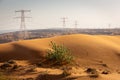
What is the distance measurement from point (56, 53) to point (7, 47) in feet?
17.1

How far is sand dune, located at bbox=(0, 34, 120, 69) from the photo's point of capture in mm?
18250

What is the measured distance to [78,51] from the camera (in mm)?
19453

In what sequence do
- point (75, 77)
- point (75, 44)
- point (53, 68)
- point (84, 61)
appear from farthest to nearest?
point (75, 44)
point (84, 61)
point (53, 68)
point (75, 77)

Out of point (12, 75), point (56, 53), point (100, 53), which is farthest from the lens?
point (100, 53)

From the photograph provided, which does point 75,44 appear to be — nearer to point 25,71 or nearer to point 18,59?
point 18,59

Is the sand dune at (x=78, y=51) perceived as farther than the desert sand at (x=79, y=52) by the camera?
Yes

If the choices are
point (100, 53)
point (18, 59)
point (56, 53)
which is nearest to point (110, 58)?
point (100, 53)

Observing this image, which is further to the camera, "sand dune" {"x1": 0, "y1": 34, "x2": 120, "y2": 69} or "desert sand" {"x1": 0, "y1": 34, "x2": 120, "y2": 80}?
"sand dune" {"x1": 0, "y1": 34, "x2": 120, "y2": 69}

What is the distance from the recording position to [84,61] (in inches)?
701

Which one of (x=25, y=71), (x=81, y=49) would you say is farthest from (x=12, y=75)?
(x=81, y=49)

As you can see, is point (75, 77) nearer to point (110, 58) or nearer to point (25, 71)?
point (25, 71)

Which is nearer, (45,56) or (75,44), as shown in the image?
(45,56)

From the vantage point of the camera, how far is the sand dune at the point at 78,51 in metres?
18.2

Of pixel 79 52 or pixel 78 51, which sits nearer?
pixel 79 52
